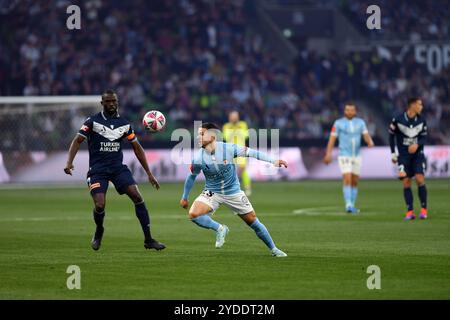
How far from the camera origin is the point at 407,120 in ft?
67.1

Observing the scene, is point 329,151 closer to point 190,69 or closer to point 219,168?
point 219,168

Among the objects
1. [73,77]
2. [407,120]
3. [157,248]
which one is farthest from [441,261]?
[73,77]

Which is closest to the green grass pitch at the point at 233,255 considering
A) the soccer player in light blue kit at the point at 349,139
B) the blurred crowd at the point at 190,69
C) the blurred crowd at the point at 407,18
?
the soccer player in light blue kit at the point at 349,139

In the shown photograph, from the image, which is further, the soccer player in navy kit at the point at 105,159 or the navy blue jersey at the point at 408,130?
the navy blue jersey at the point at 408,130

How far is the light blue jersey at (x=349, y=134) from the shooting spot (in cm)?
2297

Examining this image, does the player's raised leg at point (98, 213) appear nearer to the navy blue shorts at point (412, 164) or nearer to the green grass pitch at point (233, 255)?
the green grass pitch at point (233, 255)

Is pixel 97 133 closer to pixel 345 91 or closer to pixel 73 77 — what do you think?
pixel 73 77

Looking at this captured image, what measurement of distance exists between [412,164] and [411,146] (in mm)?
419

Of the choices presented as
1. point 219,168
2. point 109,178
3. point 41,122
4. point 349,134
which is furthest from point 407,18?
point 219,168

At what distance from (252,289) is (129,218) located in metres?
11.0

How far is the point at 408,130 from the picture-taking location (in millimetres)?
20422

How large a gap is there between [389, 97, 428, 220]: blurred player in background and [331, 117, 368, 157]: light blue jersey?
247 cm

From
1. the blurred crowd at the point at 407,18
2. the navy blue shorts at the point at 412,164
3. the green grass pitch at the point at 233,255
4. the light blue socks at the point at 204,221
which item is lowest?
the green grass pitch at the point at 233,255

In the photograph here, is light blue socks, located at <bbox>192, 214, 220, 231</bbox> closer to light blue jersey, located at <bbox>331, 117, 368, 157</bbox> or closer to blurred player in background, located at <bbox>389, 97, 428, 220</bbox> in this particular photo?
blurred player in background, located at <bbox>389, 97, 428, 220</bbox>
